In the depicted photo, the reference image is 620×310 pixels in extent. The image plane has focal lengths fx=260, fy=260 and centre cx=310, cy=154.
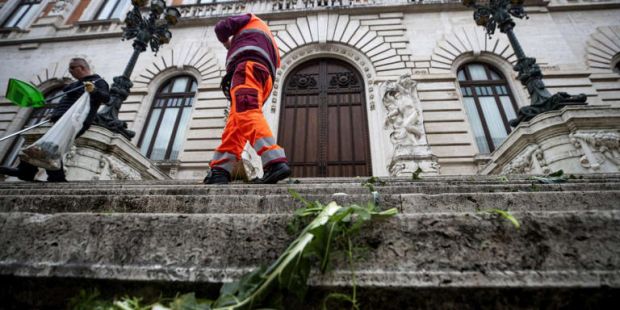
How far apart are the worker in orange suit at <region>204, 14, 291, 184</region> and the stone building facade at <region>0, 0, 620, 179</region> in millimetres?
3668

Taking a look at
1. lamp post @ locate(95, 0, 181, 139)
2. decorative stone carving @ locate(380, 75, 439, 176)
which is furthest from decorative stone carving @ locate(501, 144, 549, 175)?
lamp post @ locate(95, 0, 181, 139)

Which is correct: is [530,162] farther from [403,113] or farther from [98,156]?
[98,156]

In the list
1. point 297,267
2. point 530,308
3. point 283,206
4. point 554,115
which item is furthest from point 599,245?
point 554,115

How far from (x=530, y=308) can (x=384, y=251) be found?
562mm

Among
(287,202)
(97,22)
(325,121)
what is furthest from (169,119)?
(287,202)

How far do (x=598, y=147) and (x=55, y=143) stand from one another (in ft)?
27.2

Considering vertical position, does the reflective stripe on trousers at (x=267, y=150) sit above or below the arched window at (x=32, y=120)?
below

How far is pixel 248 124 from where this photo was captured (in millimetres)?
2889

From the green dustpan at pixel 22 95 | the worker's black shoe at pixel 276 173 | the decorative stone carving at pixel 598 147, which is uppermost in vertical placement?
the green dustpan at pixel 22 95

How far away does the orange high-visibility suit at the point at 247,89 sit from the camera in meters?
2.85

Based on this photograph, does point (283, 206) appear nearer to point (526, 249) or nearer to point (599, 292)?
point (526, 249)

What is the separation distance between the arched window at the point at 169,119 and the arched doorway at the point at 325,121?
12.2ft

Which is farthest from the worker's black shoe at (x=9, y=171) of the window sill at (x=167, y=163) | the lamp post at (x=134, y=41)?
the window sill at (x=167, y=163)

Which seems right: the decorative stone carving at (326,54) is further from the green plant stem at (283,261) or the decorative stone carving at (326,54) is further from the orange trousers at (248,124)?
the green plant stem at (283,261)
